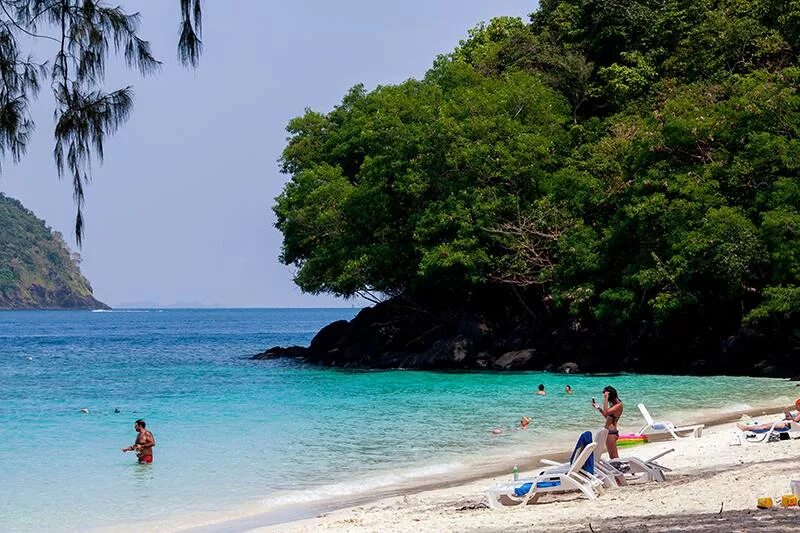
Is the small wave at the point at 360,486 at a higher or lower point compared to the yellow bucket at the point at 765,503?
lower

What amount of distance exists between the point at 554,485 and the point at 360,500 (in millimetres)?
3487

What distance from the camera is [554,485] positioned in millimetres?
11977

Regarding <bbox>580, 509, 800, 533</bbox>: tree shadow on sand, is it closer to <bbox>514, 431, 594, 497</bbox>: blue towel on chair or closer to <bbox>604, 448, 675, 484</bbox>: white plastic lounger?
<bbox>514, 431, 594, 497</bbox>: blue towel on chair

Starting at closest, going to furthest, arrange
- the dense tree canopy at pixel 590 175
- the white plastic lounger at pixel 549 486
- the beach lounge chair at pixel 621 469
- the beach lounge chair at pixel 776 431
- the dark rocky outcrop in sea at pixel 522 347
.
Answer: the white plastic lounger at pixel 549 486 → the beach lounge chair at pixel 621 469 → the beach lounge chair at pixel 776 431 → the dense tree canopy at pixel 590 175 → the dark rocky outcrop in sea at pixel 522 347

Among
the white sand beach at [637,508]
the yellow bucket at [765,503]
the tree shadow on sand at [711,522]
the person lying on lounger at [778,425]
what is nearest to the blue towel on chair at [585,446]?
the white sand beach at [637,508]

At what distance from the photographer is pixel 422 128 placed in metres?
41.8

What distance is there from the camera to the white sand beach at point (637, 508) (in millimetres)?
9125

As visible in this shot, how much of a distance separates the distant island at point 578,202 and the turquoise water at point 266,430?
3.17 meters

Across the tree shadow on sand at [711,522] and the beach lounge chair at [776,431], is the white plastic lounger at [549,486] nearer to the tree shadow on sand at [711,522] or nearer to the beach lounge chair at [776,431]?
the tree shadow on sand at [711,522]

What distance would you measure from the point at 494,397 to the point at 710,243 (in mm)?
9336

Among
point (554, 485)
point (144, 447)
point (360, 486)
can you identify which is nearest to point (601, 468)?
point (554, 485)

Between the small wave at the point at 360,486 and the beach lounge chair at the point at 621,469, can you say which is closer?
the beach lounge chair at the point at 621,469

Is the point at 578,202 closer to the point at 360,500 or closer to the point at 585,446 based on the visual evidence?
the point at 360,500

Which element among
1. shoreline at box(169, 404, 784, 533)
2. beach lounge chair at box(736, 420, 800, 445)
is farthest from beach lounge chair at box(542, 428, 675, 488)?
beach lounge chair at box(736, 420, 800, 445)
